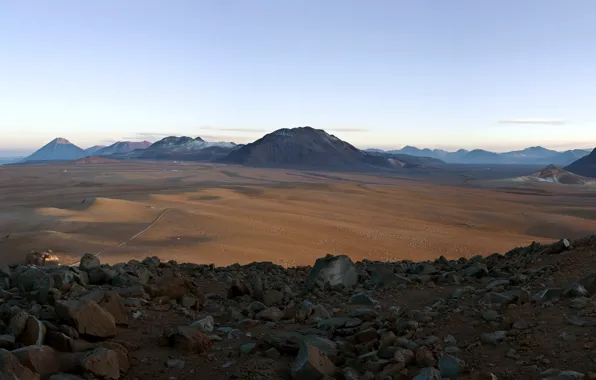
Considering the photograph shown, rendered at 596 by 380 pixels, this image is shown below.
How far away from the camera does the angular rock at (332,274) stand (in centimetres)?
720

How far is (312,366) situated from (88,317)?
6.80ft

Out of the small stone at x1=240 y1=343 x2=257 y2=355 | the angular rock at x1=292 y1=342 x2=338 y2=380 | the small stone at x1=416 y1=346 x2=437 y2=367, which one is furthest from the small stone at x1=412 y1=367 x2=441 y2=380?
the small stone at x1=240 y1=343 x2=257 y2=355

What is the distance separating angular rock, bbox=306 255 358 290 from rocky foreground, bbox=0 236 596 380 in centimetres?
63

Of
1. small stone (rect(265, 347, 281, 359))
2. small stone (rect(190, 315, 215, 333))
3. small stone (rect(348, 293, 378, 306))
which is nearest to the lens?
small stone (rect(265, 347, 281, 359))

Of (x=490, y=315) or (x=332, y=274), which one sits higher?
(x=490, y=315)

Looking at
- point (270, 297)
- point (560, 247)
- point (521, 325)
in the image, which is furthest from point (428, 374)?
point (560, 247)

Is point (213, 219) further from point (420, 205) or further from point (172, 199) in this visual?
point (420, 205)

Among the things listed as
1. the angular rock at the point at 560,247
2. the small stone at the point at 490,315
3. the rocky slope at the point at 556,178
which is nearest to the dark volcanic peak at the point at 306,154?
the rocky slope at the point at 556,178

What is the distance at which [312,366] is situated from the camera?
3361 mm

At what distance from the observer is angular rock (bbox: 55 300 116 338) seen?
3998 mm

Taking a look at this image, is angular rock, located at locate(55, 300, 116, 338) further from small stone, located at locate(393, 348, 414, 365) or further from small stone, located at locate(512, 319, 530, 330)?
small stone, located at locate(512, 319, 530, 330)

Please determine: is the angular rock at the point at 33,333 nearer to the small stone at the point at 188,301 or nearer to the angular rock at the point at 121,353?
the angular rock at the point at 121,353

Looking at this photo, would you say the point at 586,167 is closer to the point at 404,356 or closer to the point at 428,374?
the point at 404,356

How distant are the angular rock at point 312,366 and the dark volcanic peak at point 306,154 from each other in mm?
143128
